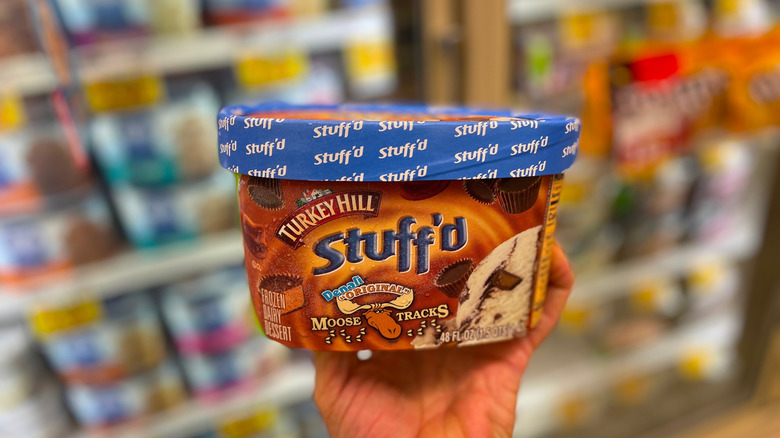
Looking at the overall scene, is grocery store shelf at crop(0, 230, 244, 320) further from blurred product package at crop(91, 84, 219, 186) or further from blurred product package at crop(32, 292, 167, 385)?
blurred product package at crop(91, 84, 219, 186)

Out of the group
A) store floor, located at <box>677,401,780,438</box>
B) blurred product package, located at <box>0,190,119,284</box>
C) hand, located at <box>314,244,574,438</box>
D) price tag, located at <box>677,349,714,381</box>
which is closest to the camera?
hand, located at <box>314,244,574,438</box>

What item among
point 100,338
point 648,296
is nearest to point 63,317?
point 100,338

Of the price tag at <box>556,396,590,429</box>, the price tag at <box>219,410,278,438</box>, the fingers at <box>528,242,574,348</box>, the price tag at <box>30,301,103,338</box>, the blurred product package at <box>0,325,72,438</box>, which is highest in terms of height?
the fingers at <box>528,242,574,348</box>

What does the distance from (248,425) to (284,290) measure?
3.07 ft

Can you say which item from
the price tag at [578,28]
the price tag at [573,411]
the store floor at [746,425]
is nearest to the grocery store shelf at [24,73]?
the price tag at [578,28]

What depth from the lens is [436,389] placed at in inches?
26.8

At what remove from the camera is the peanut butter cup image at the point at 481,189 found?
0.51m

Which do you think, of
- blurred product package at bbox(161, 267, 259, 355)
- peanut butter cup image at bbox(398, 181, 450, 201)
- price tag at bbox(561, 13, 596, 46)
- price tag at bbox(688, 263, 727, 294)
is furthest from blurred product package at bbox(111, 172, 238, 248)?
price tag at bbox(688, 263, 727, 294)

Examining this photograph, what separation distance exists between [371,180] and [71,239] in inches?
33.1

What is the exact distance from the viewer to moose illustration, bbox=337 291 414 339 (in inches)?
21.0

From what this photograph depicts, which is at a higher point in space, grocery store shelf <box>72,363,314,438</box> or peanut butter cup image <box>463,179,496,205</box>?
peanut butter cup image <box>463,179,496,205</box>

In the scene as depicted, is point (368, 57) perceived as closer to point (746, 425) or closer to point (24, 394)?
point (24, 394)

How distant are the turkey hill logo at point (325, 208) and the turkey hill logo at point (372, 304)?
7cm

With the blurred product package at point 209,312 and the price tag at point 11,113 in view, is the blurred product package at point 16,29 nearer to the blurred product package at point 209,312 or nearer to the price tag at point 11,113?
the price tag at point 11,113
